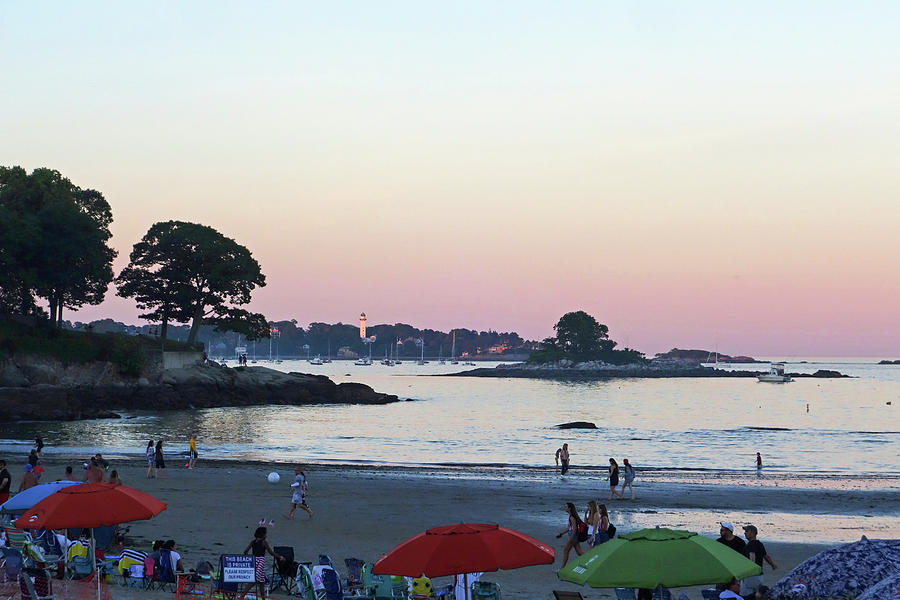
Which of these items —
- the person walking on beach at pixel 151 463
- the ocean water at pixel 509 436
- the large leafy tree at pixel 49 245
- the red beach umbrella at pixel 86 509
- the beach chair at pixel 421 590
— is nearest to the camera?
the red beach umbrella at pixel 86 509

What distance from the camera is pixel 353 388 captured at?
107750 mm

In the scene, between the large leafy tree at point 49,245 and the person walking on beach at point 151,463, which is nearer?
the person walking on beach at point 151,463

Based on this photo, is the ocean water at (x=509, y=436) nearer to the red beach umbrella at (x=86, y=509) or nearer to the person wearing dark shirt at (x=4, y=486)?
the person wearing dark shirt at (x=4, y=486)

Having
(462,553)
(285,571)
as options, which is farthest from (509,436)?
(462,553)

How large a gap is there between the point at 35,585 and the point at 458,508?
16.1 meters

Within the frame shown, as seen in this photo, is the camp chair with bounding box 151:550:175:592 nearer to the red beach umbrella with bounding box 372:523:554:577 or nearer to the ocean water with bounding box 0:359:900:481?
the red beach umbrella with bounding box 372:523:554:577

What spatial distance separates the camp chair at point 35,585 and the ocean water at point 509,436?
93.2 ft

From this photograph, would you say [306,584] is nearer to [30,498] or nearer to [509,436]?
[30,498]

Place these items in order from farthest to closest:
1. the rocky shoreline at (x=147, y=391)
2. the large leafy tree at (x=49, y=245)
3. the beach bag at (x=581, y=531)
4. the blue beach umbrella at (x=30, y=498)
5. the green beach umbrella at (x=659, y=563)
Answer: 1. the large leafy tree at (x=49, y=245)
2. the rocky shoreline at (x=147, y=391)
3. the beach bag at (x=581, y=531)
4. the blue beach umbrella at (x=30, y=498)
5. the green beach umbrella at (x=659, y=563)

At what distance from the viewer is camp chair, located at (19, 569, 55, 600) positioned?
1324 cm

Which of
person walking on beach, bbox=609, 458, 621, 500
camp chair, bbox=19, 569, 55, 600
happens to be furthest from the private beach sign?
person walking on beach, bbox=609, 458, 621, 500

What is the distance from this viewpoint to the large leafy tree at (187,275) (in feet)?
308

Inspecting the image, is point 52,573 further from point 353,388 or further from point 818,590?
point 353,388

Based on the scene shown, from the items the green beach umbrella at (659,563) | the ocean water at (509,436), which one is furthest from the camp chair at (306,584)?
the ocean water at (509,436)
